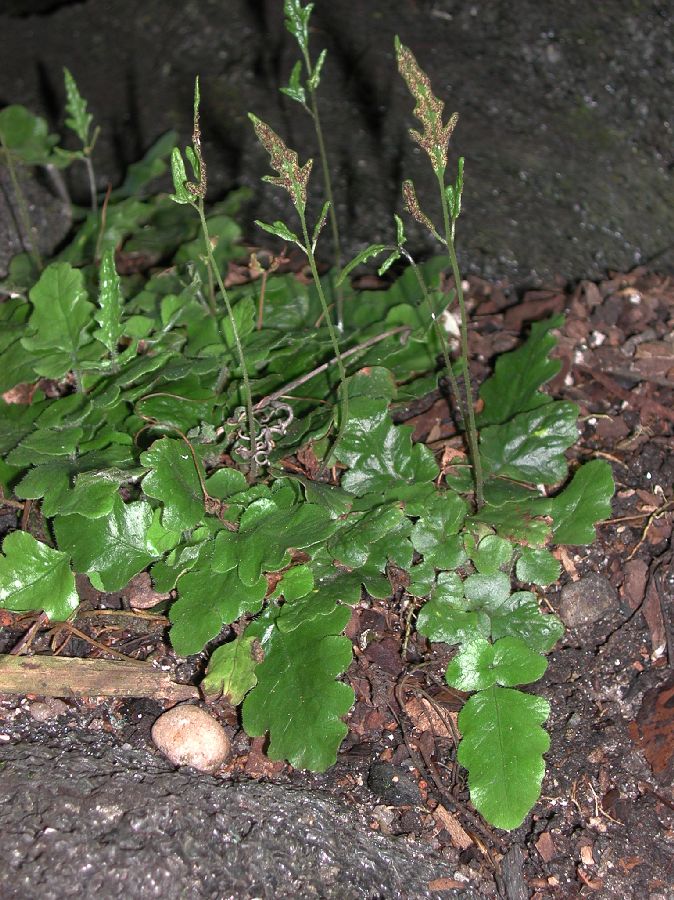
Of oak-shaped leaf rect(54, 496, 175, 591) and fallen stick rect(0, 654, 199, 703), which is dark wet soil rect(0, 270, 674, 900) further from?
oak-shaped leaf rect(54, 496, 175, 591)

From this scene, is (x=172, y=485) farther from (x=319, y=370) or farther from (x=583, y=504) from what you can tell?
(x=583, y=504)

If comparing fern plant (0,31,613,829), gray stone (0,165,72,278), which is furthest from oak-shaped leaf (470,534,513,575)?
gray stone (0,165,72,278)

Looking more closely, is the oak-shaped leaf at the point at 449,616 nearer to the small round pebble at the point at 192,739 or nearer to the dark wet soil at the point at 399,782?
the dark wet soil at the point at 399,782


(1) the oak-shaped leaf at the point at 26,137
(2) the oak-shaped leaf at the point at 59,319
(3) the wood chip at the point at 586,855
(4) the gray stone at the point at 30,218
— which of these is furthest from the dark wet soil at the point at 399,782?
(1) the oak-shaped leaf at the point at 26,137

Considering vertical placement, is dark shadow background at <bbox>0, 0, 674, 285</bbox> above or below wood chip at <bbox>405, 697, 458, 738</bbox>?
above

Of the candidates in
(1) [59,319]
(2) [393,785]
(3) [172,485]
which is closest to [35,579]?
(3) [172,485]

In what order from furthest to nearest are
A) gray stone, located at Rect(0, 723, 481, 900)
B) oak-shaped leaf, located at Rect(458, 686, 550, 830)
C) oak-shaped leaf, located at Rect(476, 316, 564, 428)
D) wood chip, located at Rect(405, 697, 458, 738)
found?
oak-shaped leaf, located at Rect(476, 316, 564, 428), wood chip, located at Rect(405, 697, 458, 738), oak-shaped leaf, located at Rect(458, 686, 550, 830), gray stone, located at Rect(0, 723, 481, 900)
